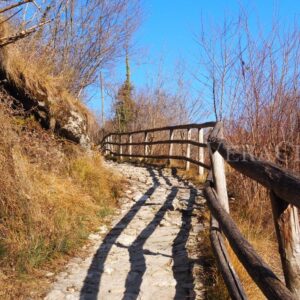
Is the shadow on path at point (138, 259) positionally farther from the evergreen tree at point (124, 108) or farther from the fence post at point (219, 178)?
the evergreen tree at point (124, 108)

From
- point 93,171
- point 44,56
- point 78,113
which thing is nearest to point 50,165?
point 93,171

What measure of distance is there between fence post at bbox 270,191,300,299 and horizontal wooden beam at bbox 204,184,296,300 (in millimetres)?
143

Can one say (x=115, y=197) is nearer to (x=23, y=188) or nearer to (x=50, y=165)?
(x=50, y=165)

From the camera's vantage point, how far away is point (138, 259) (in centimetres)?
397

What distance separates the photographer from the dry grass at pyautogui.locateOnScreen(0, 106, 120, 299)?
363 centimetres

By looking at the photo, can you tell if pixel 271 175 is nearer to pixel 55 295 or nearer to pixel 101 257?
pixel 55 295

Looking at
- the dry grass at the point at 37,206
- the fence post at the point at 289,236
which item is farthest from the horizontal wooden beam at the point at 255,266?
the dry grass at the point at 37,206

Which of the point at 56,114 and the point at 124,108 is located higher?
the point at 124,108

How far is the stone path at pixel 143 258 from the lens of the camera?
3.29 m

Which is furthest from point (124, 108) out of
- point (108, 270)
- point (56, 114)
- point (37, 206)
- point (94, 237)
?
point (108, 270)

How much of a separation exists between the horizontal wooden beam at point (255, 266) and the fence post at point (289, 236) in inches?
5.6

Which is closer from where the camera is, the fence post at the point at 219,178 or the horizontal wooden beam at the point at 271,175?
the horizontal wooden beam at the point at 271,175

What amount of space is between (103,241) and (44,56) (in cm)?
451

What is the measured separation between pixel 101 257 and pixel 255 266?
248cm
